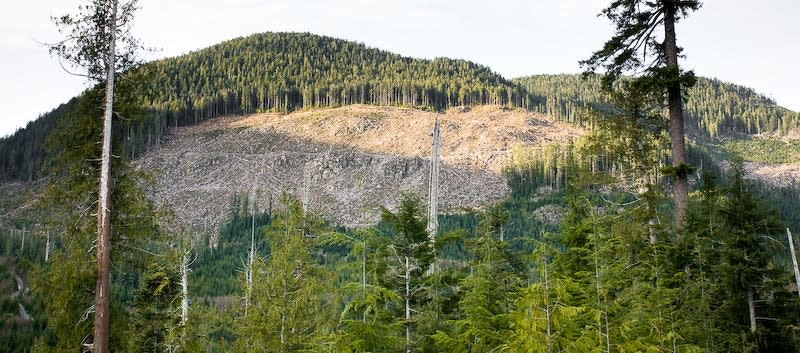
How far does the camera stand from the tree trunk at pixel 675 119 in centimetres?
1181

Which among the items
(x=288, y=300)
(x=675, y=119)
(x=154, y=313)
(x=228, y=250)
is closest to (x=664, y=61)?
(x=675, y=119)

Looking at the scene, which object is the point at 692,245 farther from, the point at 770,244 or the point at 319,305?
the point at 319,305

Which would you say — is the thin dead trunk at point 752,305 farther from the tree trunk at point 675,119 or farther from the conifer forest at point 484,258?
the tree trunk at point 675,119

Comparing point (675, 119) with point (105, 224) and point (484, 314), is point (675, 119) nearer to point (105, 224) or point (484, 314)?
point (484, 314)

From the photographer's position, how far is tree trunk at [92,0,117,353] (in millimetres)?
12094

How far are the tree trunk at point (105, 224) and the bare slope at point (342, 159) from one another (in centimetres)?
8465

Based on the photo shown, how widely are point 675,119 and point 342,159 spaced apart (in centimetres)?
11488

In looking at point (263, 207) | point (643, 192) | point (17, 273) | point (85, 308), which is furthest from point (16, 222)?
point (643, 192)

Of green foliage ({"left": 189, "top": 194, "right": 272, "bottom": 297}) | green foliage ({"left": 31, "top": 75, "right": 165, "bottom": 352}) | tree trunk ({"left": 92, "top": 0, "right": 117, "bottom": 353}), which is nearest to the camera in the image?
tree trunk ({"left": 92, "top": 0, "right": 117, "bottom": 353})

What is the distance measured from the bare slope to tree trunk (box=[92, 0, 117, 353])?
278ft

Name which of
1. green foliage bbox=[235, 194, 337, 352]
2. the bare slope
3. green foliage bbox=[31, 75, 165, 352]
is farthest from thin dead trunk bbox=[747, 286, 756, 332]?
the bare slope

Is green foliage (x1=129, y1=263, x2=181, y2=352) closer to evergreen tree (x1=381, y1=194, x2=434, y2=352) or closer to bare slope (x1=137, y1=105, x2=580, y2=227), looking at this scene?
evergreen tree (x1=381, y1=194, x2=434, y2=352)

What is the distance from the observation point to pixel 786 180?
582ft

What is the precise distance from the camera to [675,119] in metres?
12.1
